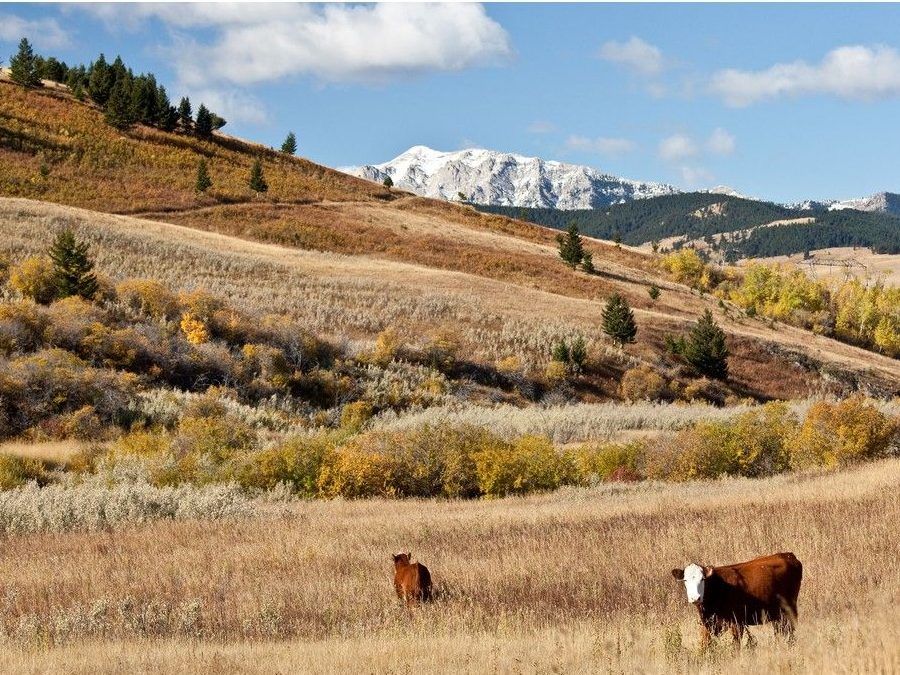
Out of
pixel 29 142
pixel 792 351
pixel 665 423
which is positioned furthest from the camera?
pixel 29 142

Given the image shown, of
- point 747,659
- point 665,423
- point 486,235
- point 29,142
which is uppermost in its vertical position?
point 29,142

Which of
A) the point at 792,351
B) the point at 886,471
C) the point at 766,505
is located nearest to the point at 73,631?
the point at 766,505

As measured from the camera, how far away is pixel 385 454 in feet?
71.2

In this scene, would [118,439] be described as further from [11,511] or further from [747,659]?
[747,659]

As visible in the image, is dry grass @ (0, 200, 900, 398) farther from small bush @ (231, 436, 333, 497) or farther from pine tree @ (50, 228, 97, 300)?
small bush @ (231, 436, 333, 497)

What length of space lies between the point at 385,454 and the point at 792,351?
168 feet

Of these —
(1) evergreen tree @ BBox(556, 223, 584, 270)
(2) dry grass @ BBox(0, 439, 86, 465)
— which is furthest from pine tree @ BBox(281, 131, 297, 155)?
(2) dry grass @ BBox(0, 439, 86, 465)

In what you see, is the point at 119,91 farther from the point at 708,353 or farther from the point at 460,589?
the point at 460,589

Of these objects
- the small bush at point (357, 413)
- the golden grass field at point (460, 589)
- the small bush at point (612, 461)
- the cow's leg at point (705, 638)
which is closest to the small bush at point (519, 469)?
the small bush at point (612, 461)

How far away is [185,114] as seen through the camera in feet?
331

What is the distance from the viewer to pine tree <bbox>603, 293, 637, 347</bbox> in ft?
181

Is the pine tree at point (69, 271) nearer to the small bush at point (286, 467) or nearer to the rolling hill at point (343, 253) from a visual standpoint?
the rolling hill at point (343, 253)

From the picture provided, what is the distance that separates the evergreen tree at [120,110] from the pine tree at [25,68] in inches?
418

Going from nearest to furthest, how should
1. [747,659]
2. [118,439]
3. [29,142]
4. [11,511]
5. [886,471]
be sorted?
[747,659] → [11,511] → [886,471] → [118,439] → [29,142]
